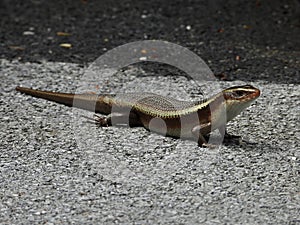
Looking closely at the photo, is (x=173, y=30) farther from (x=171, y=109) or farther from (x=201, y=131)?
(x=201, y=131)

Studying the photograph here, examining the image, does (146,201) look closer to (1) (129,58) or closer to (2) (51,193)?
(2) (51,193)

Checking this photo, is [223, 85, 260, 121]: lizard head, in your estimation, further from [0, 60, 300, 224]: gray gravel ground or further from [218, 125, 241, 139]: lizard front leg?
[0, 60, 300, 224]: gray gravel ground

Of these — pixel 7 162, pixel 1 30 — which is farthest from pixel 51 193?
pixel 1 30

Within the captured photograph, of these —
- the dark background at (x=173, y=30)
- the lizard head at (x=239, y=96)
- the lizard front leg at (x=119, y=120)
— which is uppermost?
the lizard head at (x=239, y=96)

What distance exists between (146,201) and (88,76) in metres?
2.74

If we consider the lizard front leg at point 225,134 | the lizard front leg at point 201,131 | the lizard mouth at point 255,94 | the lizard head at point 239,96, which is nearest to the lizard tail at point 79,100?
the lizard front leg at point 201,131

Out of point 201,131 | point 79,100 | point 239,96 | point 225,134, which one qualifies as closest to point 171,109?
point 201,131

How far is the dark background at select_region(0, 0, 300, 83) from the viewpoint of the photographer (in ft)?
23.7

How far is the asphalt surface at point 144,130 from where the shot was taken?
4.36 m

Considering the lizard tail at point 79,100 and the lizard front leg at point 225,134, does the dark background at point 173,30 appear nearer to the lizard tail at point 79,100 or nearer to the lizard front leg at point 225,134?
the lizard tail at point 79,100

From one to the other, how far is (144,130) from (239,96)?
3.18ft

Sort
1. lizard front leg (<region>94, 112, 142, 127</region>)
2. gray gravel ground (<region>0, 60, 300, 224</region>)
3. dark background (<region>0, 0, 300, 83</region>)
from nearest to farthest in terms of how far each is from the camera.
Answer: gray gravel ground (<region>0, 60, 300, 224</region>), lizard front leg (<region>94, 112, 142, 127</region>), dark background (<region>0, 0, 300, 83</region>)

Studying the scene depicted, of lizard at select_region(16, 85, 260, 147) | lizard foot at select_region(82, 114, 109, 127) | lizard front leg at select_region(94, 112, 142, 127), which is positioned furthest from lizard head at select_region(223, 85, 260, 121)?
lizard foot at select_region(82, 114, 109, 127)

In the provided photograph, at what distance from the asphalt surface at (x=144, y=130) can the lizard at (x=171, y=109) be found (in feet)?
0.31
